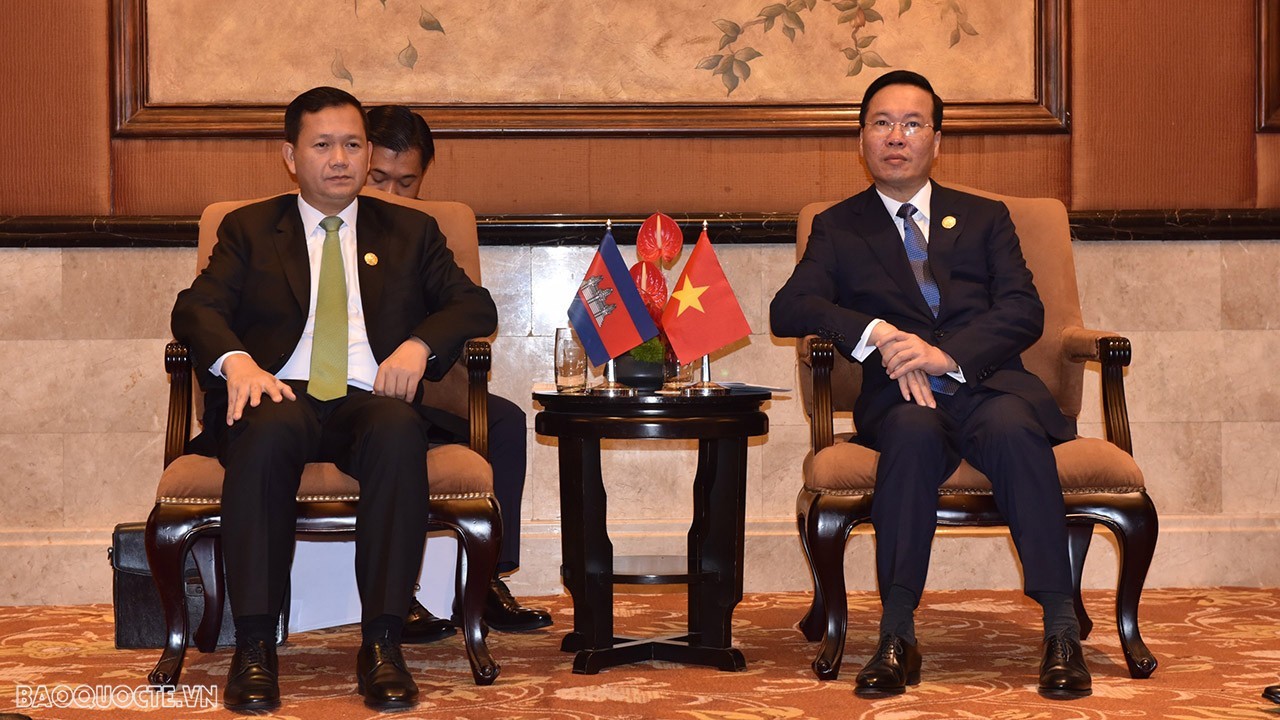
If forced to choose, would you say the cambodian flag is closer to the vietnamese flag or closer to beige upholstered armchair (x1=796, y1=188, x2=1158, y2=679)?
the vietnamese flag

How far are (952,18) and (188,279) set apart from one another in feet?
9.65

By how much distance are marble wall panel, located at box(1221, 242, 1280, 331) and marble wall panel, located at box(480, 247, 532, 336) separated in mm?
2569

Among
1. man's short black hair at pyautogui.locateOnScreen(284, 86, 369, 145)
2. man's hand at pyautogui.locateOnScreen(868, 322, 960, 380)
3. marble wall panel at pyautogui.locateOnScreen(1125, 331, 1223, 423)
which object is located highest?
man's short black hair at pyautogui.locateOnScreen(284, 86, 369, 145)

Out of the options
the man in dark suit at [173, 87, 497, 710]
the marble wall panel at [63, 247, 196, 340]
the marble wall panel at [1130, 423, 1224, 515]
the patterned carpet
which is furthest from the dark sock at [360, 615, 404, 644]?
the marble wall panel at [1130, 423, 1224, 515]

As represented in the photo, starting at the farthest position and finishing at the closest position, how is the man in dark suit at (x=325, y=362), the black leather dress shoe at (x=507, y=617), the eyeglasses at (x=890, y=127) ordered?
the black leather dress shoe at (x=507, y=617), the eyeglasses at (x=890, y=127), the man in dark suit at (x=325, y=362)

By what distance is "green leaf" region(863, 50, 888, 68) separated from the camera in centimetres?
473

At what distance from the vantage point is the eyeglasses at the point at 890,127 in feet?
12.0

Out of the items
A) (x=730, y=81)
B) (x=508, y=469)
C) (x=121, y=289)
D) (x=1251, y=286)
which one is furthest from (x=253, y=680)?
(x=1251, y=286)

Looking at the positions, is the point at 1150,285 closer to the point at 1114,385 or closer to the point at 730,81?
the point at 1114,385

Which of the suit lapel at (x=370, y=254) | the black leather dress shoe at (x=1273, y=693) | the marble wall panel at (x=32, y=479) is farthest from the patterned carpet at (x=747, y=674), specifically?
the suit lapel at (x=370, y=254)

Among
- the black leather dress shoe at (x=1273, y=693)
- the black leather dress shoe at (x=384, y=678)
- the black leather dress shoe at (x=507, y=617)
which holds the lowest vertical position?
the black leather dress shoe at (x=507, y=617)

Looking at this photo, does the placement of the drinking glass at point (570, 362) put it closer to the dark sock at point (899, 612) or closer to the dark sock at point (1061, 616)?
the dark sock at point (899, 612)

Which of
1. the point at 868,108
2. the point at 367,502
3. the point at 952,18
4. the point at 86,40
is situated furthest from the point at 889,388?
the point at 86,40

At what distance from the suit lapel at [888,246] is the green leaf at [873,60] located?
1140 mm
